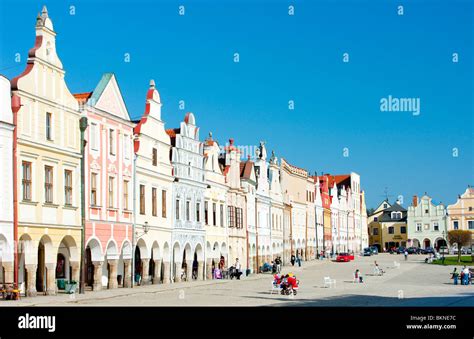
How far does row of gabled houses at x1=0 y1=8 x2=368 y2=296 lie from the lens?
33.5m

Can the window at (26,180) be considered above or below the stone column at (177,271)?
above

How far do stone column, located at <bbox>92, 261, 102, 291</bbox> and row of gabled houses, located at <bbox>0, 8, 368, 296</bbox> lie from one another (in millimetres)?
57

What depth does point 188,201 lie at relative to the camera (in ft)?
177

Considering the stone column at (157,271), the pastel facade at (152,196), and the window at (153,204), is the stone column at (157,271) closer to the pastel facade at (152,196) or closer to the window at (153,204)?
the pastel facade at (152,196)

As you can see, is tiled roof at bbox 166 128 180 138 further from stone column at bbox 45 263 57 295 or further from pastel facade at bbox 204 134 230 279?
stone column at bbox 45 263 57 295

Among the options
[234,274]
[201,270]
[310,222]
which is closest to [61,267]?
[201,270]

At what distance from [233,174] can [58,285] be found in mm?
27960

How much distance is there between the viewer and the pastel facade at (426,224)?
424 ft

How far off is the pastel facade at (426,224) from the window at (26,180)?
104m

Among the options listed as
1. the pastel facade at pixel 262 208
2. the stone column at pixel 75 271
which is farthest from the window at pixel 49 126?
the pastel facade at pixel 262 208

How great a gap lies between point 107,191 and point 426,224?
9850 cm

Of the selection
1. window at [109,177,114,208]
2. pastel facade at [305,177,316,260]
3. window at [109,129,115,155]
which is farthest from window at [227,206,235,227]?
pastel facade at [305,177,316,260]
